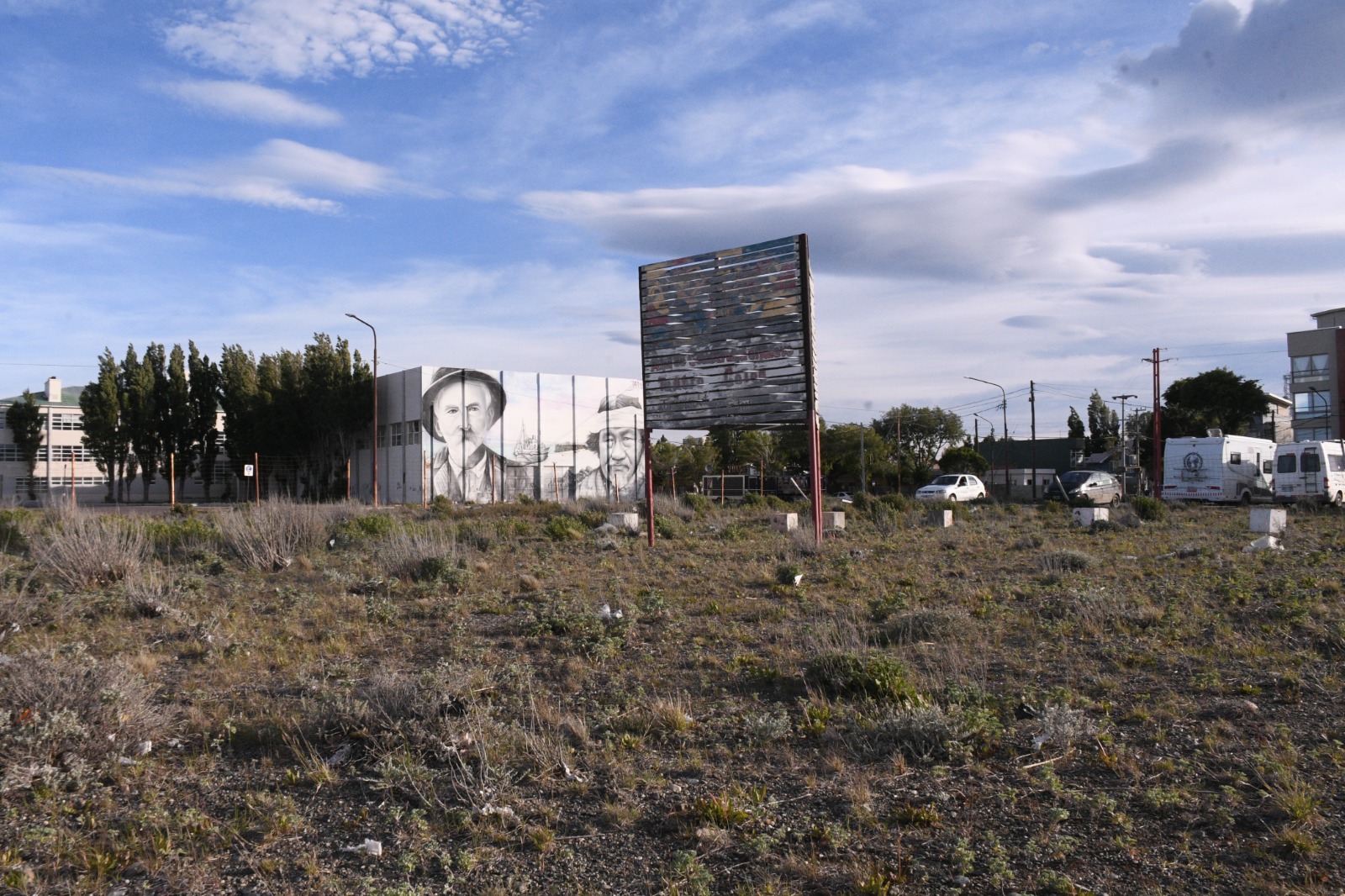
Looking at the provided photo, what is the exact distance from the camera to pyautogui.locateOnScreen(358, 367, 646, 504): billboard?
43.8m

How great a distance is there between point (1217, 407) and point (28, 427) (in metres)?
77.2

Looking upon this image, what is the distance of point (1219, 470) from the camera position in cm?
3123

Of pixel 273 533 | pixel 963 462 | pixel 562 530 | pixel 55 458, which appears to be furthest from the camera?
pixel 963 462

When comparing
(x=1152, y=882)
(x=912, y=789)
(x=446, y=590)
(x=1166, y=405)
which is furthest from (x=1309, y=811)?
(x=1166, y=405)

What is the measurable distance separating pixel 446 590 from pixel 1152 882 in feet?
29.9

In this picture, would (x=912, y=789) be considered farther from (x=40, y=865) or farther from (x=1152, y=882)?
(x=40, y=865)

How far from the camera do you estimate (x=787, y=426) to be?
57.1ft

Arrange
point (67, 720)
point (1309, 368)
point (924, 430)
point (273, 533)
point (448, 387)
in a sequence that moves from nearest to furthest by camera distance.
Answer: point (67, 720) < point (273, 533) < point (448, 387) < point (1309, 368) < point (924, 430)

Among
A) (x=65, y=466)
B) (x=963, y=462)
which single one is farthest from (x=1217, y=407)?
(x=65, y=466)

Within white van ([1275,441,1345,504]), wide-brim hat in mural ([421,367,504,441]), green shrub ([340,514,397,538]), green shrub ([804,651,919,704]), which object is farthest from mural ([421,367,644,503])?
green shrub ([804,651,919,704])

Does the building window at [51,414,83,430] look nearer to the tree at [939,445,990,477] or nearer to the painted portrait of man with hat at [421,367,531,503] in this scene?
the painted portrait of man with hat at [421,367,531,503]

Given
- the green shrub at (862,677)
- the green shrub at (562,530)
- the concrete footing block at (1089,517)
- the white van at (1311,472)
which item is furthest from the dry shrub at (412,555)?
the white van at (1311,472)

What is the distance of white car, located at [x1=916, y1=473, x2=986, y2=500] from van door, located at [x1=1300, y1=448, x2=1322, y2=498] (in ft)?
35.1

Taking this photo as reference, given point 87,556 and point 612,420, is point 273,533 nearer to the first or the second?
point 87,556
